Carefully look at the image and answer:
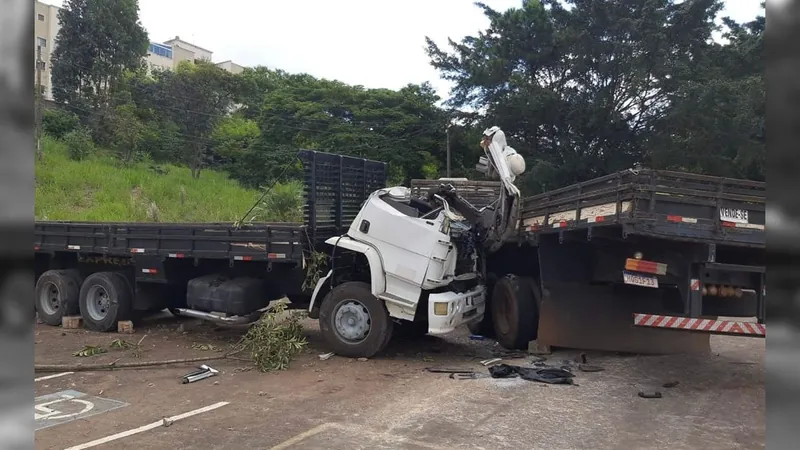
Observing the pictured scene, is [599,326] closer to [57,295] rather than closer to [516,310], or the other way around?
[516,310]

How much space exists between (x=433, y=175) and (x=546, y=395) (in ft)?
70.0

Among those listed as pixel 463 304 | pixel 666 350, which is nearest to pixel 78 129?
pixel 463 304

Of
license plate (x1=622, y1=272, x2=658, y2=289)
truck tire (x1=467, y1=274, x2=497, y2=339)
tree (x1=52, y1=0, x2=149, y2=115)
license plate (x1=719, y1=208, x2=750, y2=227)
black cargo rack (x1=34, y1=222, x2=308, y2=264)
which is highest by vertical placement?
tree (x1=52, y1=0, x2=149, y2=115)

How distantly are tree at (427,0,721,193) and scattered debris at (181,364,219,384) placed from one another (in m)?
15.5

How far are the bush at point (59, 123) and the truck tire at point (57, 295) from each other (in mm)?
21781

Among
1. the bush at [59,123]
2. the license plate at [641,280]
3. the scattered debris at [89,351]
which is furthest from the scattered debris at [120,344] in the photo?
the bush at [59,123]

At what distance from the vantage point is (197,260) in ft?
32.8

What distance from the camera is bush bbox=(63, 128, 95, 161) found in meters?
28.4

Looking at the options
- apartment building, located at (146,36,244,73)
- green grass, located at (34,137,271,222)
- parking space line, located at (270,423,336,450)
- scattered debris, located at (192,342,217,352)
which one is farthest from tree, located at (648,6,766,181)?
apartment building, located at (146,36,244,73)

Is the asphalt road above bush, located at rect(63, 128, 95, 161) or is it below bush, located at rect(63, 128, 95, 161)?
below

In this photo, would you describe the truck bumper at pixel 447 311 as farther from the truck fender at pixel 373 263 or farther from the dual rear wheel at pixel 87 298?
the dual rear wheel at pixel 87 298

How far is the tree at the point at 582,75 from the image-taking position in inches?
824

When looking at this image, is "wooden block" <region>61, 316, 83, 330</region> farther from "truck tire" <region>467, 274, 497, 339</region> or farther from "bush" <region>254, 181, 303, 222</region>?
"bush" <region>254, 181, 303, 222</region>

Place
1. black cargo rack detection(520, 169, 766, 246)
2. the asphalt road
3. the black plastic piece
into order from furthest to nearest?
the black plastic piece, black cargo rack detection(520, 169, 766, 246), the asphalt road
